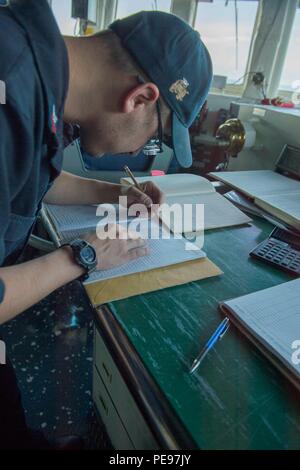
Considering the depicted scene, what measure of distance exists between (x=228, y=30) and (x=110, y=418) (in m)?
2.47

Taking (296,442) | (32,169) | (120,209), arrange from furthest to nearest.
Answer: (120,209) → (32,169) → (296,442)

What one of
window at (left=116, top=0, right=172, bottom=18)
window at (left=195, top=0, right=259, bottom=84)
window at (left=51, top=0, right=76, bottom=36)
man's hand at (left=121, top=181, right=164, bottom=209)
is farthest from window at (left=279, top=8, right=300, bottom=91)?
window at (left=51, top=0, right=76, bottom=36)

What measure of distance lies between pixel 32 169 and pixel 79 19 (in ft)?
8.81

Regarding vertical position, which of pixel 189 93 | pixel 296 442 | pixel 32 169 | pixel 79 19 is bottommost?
pixel 296 442

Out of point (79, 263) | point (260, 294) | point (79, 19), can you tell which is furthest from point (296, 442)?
point (79, 19)

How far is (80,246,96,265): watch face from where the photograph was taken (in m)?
0.65

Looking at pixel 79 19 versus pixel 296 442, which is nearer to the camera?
pixel 296 442

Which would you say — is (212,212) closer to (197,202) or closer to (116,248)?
(197,202)

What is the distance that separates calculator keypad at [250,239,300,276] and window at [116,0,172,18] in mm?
2386

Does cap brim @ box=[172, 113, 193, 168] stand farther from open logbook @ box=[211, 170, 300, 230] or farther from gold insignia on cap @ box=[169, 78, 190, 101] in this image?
open logbook @ box=[211, 170, 300, 230]

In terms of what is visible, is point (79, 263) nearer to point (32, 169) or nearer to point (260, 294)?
point (32, 169)

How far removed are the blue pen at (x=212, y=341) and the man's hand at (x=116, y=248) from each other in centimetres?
25

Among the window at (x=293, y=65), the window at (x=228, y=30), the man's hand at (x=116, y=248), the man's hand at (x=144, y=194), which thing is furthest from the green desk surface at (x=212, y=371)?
the window at (x=228, y=30)

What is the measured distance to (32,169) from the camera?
581 millimetres
